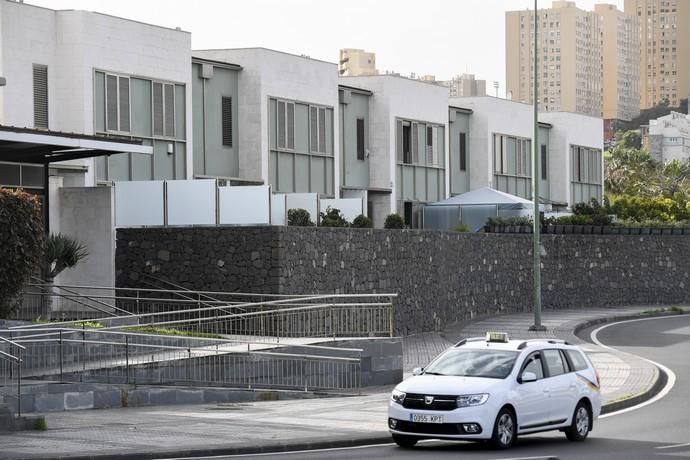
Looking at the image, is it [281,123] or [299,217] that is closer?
[299,217]

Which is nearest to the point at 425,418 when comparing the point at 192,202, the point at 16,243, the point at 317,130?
the point at 16,243

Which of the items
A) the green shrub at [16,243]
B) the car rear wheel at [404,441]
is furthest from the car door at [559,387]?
the green shrub at [16,243]

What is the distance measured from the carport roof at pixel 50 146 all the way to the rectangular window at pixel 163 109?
8.38 m

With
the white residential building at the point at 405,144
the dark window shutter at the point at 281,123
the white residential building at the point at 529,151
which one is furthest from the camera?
the white residential building at the point at 529,151

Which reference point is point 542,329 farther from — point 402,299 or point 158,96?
point 158,96

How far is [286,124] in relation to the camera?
164ft

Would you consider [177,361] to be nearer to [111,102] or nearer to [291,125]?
[111,102]

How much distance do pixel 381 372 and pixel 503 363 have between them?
931 cm

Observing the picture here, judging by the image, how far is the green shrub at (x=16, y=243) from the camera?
28016 millimetres

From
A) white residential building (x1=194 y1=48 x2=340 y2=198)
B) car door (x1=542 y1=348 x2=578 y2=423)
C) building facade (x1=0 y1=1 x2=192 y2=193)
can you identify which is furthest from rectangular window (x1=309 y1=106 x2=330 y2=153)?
car door (x1=542 y1=348 x2=578 y2=423)

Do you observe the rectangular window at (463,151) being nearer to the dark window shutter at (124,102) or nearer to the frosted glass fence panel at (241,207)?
the dark window shutter at (124,102)

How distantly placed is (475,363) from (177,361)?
7.60 m

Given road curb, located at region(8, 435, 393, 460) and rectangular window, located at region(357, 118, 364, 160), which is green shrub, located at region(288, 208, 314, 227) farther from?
road curb, located at region(8, 435, 393, 460)

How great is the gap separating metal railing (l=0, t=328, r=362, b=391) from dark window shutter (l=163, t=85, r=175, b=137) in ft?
56.3
